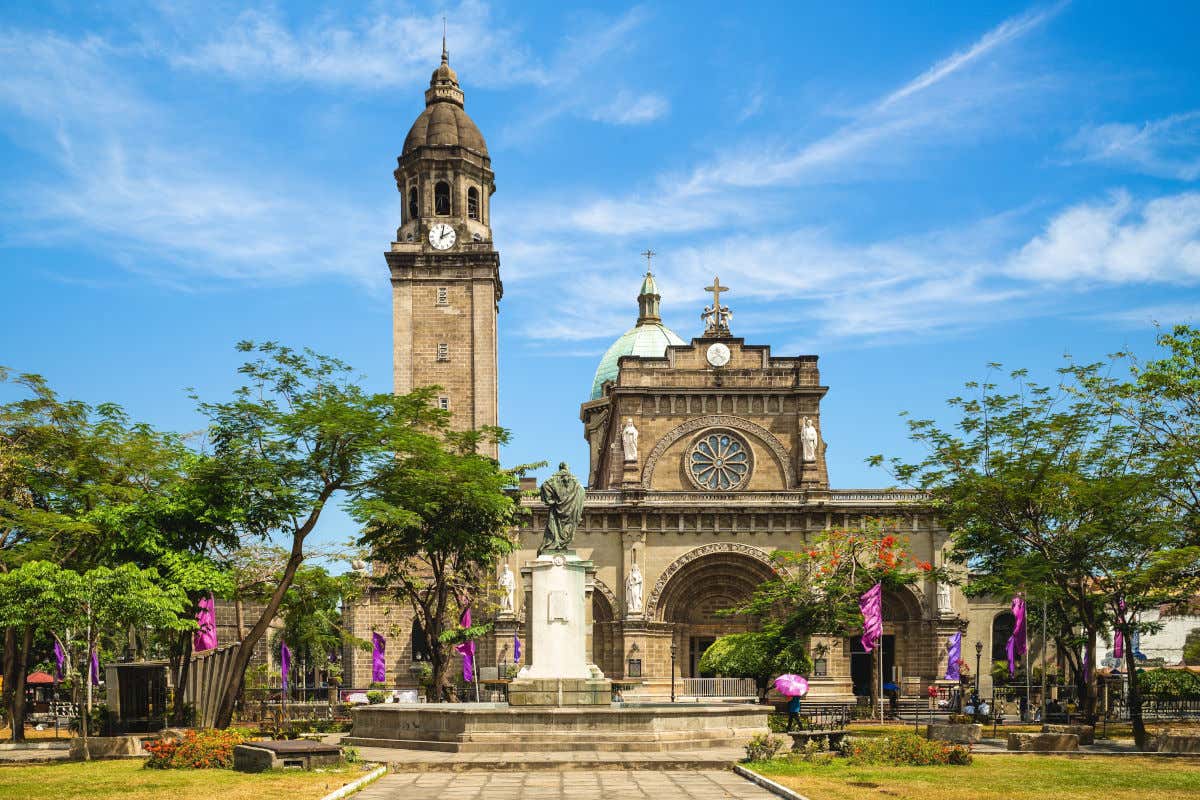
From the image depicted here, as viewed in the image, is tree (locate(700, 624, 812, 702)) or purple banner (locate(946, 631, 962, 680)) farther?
purple banner (locate(946, 631, 962, 680))

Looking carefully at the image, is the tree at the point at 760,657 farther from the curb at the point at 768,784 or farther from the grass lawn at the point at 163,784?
the grass lawn at the point at 163,784

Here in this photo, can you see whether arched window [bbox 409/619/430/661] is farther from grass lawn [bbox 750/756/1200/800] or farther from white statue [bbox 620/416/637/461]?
grass lawn [bbox 750/756/1200/800]

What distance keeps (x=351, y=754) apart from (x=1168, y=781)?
538 inches

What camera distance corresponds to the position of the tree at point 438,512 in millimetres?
35938

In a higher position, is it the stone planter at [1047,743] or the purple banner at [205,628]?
the purple banner at [205,628]

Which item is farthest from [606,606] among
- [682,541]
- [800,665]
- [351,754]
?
[351,754]

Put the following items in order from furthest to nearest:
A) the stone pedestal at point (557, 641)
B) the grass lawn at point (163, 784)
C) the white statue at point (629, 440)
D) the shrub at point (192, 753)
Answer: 1. the white statue at point (629, 440)
2. the stone pedestal at point (557, 641)
3. the shrub at point (192, 753)
4. the grass lawn at point (163, 784)

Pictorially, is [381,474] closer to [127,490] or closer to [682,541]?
[127,490]

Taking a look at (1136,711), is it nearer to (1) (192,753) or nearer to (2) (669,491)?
(1) (192,753)

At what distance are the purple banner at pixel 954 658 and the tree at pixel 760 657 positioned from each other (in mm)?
10827

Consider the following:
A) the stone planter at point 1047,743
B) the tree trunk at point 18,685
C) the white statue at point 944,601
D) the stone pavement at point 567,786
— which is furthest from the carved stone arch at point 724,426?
the stone pavement at point 567,786

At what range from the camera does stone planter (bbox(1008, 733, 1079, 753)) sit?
1086 inches

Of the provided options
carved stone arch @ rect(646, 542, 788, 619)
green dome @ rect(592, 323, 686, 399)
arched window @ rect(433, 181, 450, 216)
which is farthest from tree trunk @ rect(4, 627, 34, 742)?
green dome @ rect(592, 323, 686, 399)

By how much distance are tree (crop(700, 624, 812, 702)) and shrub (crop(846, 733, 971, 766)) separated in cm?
1937
